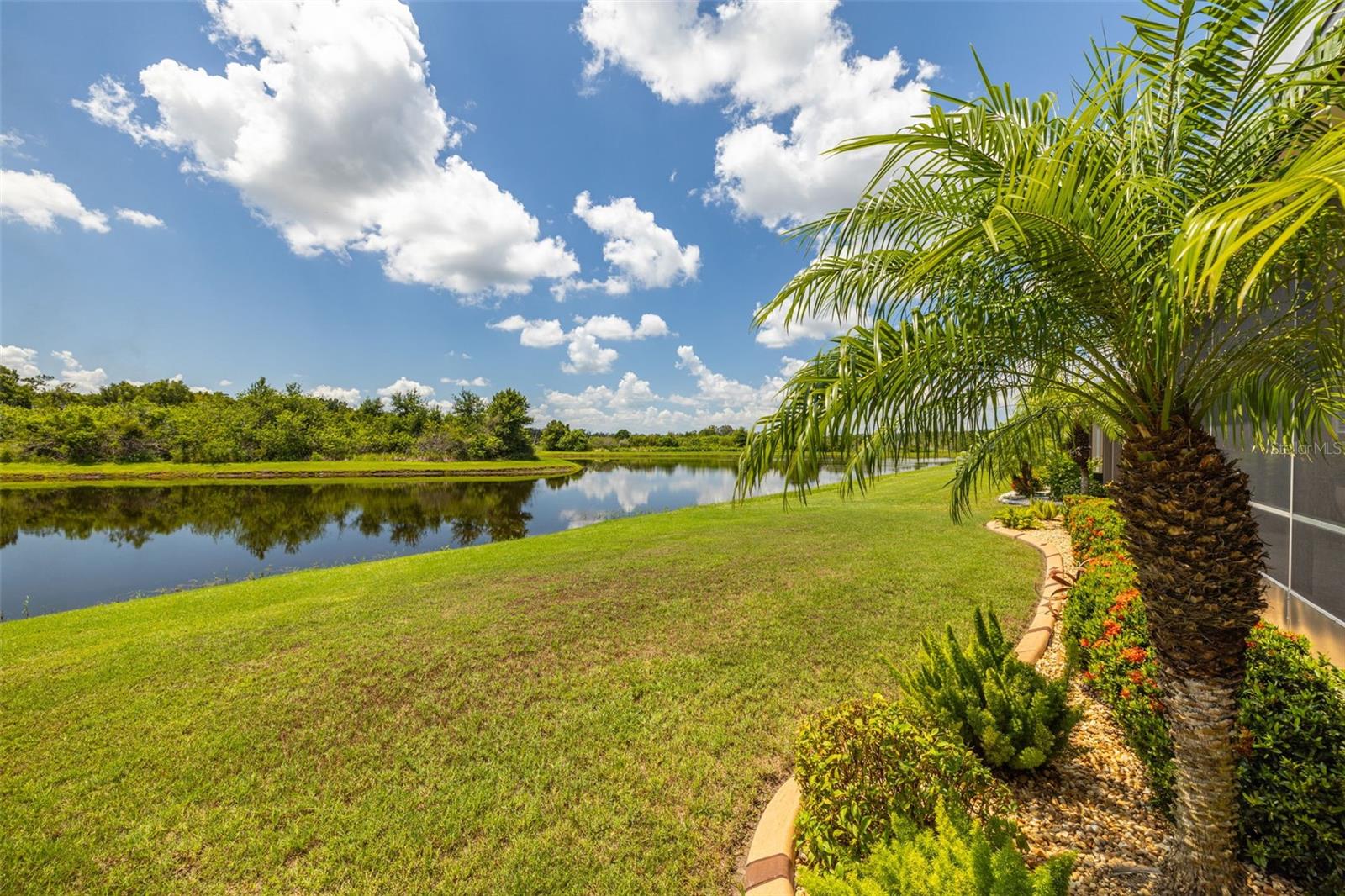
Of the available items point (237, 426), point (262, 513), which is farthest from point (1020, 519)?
point (237, 426)

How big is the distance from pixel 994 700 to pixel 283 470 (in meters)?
47.6

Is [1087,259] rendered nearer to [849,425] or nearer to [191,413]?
[849,425]

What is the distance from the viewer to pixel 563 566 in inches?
355

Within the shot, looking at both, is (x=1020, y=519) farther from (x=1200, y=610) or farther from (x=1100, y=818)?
(x=1200, y=610)

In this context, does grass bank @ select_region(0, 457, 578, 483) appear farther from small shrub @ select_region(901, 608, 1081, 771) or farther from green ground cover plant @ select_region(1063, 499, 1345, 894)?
green ground cover plant @ select_region(1063, 499, 1345, 894)

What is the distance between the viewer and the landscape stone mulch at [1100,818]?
2.35 metres

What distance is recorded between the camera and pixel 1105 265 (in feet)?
6.99

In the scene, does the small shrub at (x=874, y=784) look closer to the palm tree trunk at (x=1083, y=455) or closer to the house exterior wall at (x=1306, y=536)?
A: the house exterior wall at (x=1306, y=536)

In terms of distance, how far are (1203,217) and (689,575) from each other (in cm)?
734

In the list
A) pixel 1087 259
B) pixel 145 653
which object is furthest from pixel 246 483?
pixel 1087 259

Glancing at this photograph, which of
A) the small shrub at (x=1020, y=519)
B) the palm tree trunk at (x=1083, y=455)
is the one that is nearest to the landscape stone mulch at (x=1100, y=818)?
the small shrub at (x=1020, y=519)

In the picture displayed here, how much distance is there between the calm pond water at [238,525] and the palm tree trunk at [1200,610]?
14.6 meters

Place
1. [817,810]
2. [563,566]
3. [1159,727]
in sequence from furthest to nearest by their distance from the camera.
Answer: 1. [563,566]
2. [1159,727]
3. [817,810]

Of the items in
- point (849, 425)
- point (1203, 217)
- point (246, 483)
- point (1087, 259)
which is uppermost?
point (1087, 259)
